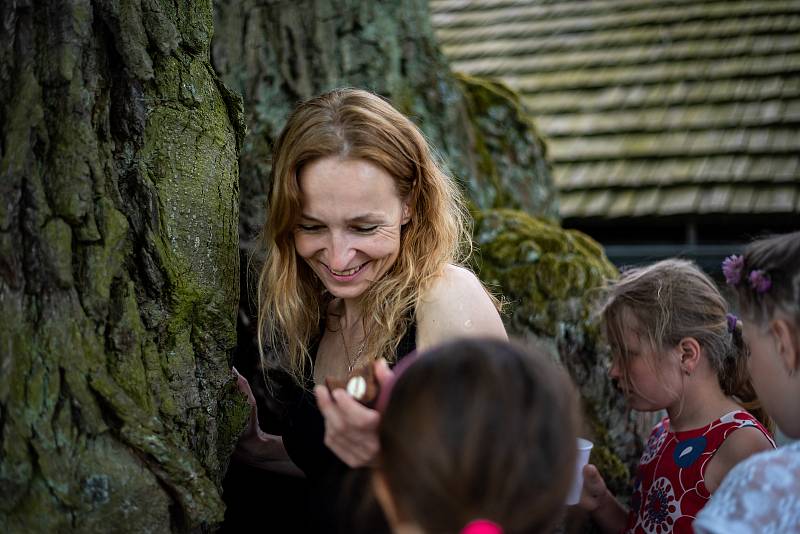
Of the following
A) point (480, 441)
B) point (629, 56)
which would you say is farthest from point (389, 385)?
point (629, 56)

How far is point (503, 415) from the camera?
57.6 inches

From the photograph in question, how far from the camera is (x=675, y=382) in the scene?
9.18 ft

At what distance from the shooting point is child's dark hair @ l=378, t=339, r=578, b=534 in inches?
56.9

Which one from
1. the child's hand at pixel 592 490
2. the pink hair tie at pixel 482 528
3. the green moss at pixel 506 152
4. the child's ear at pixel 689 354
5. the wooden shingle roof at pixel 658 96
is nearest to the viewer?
the pink hair tie at pixel 482 528

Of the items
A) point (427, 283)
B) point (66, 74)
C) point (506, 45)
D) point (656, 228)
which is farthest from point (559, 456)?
point (506, 45)

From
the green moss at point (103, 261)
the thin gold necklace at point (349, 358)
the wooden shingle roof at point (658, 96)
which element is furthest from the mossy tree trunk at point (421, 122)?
the wooden shingle roof at point (658, 96)

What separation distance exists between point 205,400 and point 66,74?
0.82m

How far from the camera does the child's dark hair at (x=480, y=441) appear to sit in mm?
1446

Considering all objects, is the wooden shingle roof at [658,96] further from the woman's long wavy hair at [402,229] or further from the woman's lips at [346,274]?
the woman's lips at [346,274]

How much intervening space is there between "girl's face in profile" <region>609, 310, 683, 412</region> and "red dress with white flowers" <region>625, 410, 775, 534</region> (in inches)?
4.8

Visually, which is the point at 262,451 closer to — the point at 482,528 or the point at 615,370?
the point at 615,370

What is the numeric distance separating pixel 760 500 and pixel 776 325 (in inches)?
15.4

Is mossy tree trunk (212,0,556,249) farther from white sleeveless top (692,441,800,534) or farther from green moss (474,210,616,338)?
white sleeveless top (692,441,800,534)

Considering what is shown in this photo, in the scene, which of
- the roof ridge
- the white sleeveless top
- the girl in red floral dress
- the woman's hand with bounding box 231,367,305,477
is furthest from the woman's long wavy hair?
the roof ridge
